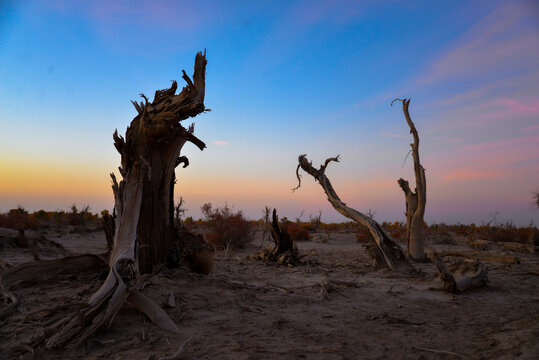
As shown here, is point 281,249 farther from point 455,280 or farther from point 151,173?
point 151,173

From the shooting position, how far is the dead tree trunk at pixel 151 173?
490 centimetres

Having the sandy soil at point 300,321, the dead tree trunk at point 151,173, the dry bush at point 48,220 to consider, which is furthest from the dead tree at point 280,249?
the dry bush at point 48,220

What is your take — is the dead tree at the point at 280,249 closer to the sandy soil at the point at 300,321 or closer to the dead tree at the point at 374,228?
the dead tree at the point at 374,228

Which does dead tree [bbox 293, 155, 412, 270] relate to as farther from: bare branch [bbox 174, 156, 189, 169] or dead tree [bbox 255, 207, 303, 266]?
bare branch [bbox 174, 156, 189, 169]

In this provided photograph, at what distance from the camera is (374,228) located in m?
9.13

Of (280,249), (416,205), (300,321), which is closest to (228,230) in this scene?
(280,249)

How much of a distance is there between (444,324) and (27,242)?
32.3 feet

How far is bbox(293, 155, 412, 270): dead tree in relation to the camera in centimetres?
878

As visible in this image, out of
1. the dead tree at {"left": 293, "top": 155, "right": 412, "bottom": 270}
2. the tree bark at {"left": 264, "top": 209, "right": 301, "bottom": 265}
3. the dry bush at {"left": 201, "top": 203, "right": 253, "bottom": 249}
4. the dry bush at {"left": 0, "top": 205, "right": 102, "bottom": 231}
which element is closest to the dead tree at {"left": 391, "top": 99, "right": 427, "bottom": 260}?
the dead tree at {"left": 293, "top": 155, "right": 412, "bottom": 270}

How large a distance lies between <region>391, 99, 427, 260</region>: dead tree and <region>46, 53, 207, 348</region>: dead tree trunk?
22.8ft

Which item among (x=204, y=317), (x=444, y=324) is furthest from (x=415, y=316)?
(x=204, y=317)

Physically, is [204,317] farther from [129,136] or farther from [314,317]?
[129,136]

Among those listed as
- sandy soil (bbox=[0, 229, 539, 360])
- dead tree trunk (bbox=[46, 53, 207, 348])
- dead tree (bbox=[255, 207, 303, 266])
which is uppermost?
dead tree trunk (bbox=[46, 53, 207, 348])

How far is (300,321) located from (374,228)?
5.29 meters
